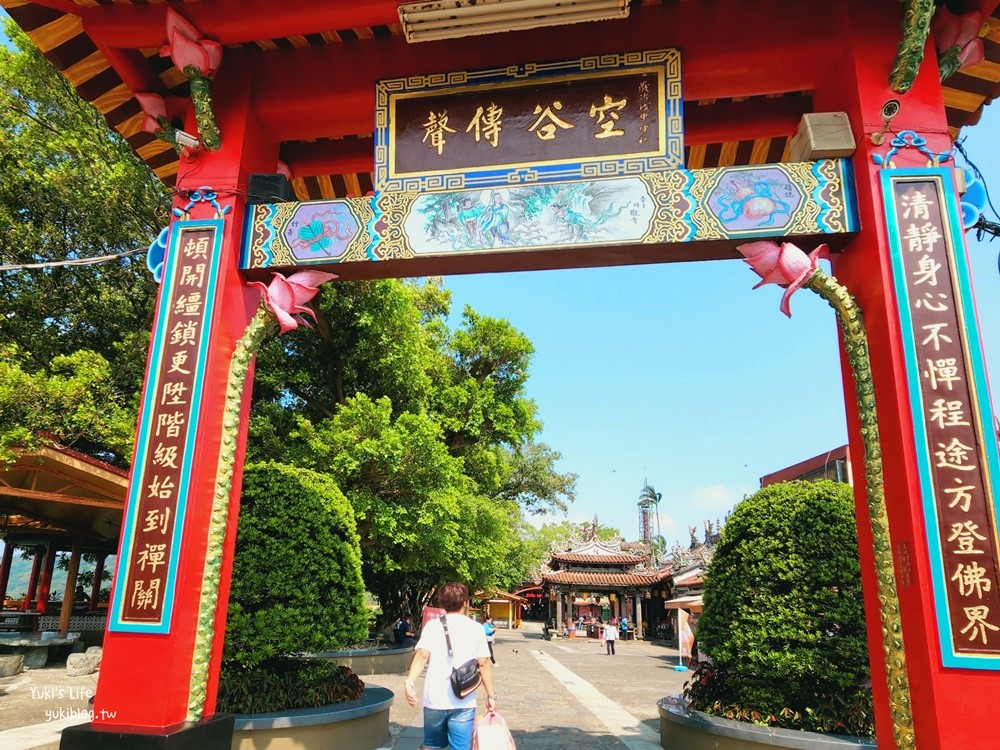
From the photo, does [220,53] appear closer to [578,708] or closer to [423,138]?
[423,138]

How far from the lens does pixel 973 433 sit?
3324 mm

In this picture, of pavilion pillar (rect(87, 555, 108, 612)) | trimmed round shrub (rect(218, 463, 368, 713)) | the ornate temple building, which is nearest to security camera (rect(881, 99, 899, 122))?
trimmed round shrub (rect(218, 463, 368, 713))

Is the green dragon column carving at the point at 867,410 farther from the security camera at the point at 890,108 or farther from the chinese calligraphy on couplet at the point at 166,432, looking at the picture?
the chinese calligraphy on couplet at the point at 166,432

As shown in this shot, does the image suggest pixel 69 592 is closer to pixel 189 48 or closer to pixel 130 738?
pixel 130 738

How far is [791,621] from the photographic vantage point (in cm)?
514

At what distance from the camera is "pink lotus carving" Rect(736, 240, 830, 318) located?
150 inches

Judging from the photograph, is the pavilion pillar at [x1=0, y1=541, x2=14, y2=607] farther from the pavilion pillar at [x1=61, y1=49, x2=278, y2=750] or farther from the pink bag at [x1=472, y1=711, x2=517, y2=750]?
the pink bag at [x1=472, y1=711, x2=517, y2=750]

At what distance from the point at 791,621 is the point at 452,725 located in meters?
3.17

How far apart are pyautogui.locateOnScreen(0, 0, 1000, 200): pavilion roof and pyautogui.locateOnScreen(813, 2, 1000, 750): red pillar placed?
0.54 meters

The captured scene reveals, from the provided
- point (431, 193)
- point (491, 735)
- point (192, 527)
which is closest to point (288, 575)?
point (192, 527)

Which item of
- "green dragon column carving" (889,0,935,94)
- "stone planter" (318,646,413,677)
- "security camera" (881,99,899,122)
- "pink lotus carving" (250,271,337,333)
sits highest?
"green dragon column carving" (889,0,935,94)

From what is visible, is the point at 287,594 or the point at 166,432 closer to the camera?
the point at 166,432

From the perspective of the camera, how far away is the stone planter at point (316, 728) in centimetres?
467

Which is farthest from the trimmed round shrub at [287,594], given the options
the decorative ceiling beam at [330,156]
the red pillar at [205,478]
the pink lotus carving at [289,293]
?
the decorative ceiling beam at [330,156]
